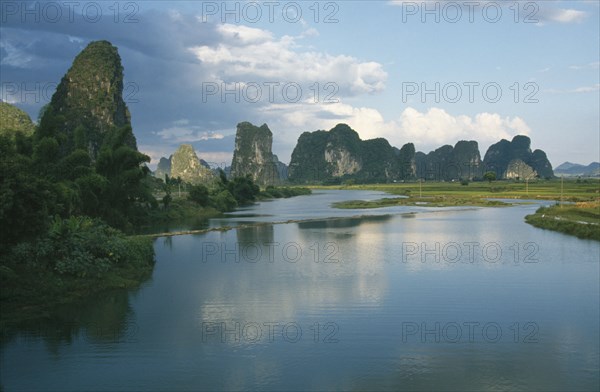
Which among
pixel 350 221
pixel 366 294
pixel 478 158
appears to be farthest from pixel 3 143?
pixel 478 158

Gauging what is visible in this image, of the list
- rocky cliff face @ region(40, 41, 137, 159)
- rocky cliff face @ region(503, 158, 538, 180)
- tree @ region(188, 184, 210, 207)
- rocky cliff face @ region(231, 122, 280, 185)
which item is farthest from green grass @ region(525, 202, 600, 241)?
rocky cliff face @ region(231, 122, 280, 185)

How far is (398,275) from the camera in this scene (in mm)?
20844

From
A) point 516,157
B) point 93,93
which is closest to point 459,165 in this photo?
point 516,157

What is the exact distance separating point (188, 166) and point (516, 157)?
110 m

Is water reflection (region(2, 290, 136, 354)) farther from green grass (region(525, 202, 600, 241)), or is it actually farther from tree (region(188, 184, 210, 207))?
tree (region(188, 184, 210, 207))

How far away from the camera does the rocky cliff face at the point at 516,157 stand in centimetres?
17225

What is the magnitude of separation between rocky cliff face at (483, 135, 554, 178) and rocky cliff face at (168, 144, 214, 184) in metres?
97.8

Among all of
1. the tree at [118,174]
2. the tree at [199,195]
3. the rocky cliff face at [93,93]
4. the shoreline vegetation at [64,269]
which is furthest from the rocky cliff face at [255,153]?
the shoreline vegetation at [64,269]

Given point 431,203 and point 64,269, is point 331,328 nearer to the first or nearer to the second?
point 64,269

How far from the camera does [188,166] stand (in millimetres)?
129500

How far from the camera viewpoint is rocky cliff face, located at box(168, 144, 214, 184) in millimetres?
126375

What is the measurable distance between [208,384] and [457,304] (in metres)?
9.02

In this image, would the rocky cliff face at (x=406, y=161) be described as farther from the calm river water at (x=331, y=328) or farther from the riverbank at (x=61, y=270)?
the riverbank at (x=61, y=270)

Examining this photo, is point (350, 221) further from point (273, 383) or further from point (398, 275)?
point (273, 383)
